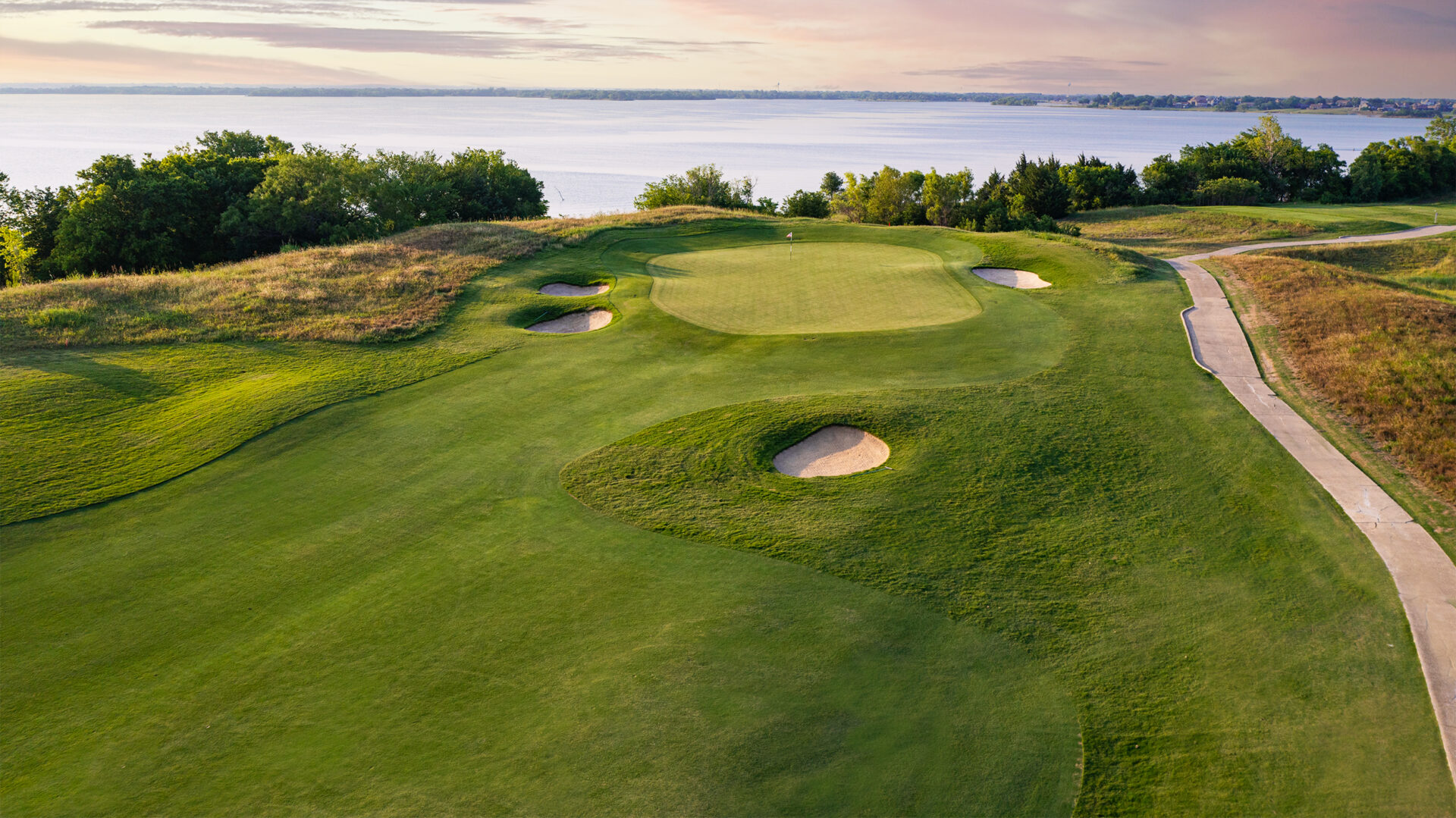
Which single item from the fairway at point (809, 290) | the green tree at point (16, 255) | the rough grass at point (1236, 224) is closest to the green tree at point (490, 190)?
the green tree at point (16, 255)

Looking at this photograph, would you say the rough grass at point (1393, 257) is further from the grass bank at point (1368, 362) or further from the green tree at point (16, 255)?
the green tree at point (16, 255)

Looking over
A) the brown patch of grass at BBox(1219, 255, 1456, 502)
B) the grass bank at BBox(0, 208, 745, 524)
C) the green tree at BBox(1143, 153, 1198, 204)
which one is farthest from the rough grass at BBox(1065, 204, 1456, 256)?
the grass bank at BBox(0, 208, 745, 524)

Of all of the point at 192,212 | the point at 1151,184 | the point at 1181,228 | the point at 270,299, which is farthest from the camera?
the point at 1151,184

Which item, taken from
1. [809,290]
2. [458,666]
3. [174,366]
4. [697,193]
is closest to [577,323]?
[809,290]

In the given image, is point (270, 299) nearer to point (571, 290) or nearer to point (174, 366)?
point (174, 366)

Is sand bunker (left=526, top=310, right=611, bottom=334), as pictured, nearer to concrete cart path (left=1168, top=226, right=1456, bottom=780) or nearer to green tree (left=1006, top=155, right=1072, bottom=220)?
concrete cart path (left=1168, top=226, right=1456, bottom=780)

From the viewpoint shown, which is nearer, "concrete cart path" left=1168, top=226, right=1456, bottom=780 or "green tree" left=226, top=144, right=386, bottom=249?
"concrete cart path" left=1168, top=226, right=1456, bottom=780

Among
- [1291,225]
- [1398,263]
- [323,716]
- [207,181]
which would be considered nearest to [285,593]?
[323,716]
